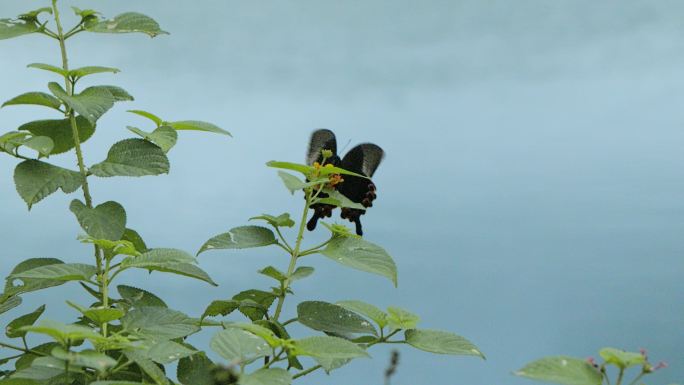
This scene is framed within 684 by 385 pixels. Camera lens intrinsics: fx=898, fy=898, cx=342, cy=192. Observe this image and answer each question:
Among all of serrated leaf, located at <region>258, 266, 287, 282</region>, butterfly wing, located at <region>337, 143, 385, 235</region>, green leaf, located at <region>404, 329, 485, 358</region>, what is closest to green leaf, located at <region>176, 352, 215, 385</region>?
serrated leaf, located at <region>258, 266, 287, 282</region>

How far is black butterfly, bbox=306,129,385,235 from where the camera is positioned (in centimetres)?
233

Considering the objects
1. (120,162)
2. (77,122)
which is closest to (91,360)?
(120,162)

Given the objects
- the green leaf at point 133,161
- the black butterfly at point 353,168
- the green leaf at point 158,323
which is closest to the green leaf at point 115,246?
the green leaf at point 158,323

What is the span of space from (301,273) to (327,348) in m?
0.49

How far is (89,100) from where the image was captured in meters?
2.10

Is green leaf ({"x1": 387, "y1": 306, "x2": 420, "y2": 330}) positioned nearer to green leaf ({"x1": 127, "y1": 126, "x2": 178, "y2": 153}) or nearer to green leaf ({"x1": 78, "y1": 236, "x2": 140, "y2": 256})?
green leaf ({"x1": 78, "y1": 236, "x2": 140, "y2": 256})

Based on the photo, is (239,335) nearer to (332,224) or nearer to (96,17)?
(332,224)

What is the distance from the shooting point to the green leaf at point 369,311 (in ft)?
6.21

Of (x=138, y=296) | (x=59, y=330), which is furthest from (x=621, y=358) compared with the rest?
(x=138, y=296)

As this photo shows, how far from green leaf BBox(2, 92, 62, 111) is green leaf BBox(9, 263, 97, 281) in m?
0.44

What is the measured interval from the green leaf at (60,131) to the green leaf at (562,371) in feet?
4.36

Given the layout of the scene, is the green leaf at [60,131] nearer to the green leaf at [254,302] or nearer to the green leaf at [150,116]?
the green leaf at [150,116]

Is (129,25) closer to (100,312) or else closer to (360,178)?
(360,178)

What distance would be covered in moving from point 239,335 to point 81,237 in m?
0.54
